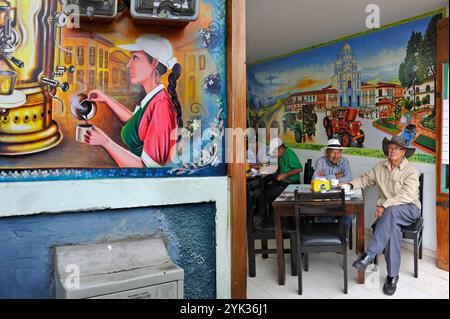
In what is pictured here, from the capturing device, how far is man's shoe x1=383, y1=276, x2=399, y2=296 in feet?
10.3

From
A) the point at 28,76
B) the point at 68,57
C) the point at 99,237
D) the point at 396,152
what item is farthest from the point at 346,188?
the point at 28,76

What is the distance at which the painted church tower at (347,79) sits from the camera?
490 centimetres

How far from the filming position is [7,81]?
5.00 ft

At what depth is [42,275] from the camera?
1573mm

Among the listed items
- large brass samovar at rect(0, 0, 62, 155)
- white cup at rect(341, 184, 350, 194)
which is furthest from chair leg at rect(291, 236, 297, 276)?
large brass samovar at rect(0, 0, 62, 155)

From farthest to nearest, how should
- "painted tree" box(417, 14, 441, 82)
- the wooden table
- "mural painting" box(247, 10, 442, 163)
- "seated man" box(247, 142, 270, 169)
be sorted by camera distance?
1. "seated man" box(247, 142, 270, 169)
2. "mural painting" box(247, 10, 442, 163)
3. "painted tree" box(417, 14, 441, 82)
4. the wooden table

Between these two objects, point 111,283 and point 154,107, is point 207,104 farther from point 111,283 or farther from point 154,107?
point 111,283

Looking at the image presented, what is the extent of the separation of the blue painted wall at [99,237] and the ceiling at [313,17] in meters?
2.61

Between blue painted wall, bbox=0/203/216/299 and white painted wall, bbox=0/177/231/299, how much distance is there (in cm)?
4

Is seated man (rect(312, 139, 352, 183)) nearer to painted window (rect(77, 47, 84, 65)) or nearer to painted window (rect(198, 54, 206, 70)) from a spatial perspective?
painted window (rect(198, 54, 206, 70))

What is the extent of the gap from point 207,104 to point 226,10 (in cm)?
47

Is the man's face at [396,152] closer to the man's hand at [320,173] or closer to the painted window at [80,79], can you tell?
the man's hand at [320,173]

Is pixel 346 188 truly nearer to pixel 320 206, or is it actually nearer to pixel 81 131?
pixel 320 206

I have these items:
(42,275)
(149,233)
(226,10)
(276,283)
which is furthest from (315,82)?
(42,275)
